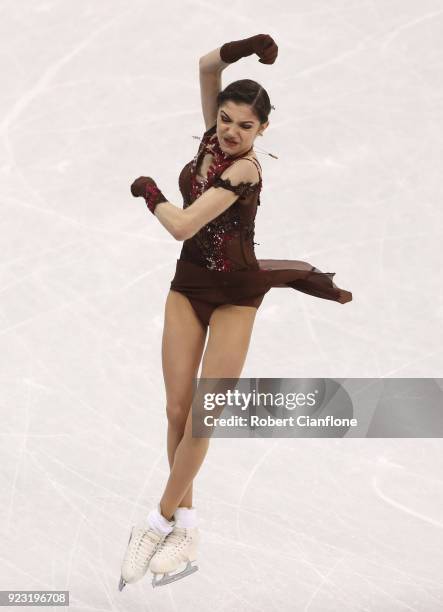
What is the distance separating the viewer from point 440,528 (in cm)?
638

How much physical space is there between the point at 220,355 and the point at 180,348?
231 mm

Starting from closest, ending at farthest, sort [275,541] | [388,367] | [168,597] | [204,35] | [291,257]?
[168,597] < [275,541] < [388,367] < [291,257] < [204,35]

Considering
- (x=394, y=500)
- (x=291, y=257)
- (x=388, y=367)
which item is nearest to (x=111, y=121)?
(x=291, y=257)

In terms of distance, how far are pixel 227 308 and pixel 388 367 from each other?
2528mm

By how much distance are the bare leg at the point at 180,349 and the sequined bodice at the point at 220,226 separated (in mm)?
248

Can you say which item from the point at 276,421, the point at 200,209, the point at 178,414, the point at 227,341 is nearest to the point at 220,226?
the point at 200,209

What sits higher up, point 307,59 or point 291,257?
point 307,59

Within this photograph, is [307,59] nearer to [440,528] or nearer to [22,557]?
[440,528]

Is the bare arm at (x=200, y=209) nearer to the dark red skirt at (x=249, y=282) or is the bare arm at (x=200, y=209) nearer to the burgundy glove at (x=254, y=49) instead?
the dark red skirt at (x=249, y=282)

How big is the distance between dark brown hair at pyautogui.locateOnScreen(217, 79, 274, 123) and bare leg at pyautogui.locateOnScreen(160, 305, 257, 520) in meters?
0.89

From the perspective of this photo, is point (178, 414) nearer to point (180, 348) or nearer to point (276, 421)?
point (180, 348)

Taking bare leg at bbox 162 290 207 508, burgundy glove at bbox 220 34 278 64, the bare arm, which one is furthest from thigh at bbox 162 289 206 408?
burgundy glove at bbox 220 34 278 64

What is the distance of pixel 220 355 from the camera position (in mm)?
5074

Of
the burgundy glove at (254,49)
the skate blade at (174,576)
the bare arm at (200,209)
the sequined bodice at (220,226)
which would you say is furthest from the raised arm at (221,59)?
the skate blade at (174,576)
